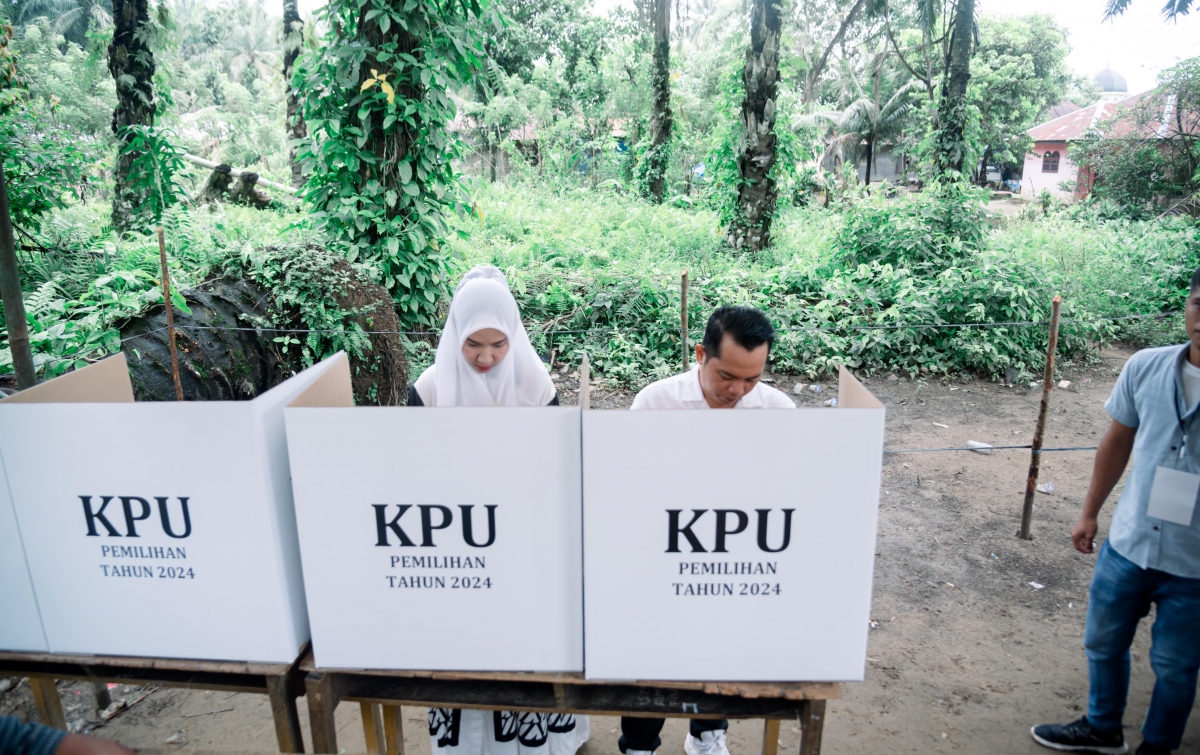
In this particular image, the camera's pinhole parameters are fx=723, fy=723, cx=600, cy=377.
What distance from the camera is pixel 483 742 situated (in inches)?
87.6

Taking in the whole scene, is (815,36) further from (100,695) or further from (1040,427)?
(100,695)

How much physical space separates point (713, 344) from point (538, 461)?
86 centimetres

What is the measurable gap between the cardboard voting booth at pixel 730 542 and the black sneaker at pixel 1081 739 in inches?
62.6

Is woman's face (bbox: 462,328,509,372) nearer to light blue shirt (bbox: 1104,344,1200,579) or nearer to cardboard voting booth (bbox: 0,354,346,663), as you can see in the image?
cardboard voting booth (bbox: 0,354,346,663)

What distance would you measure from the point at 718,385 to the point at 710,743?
4.03 feet

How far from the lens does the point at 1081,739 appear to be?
2.50m

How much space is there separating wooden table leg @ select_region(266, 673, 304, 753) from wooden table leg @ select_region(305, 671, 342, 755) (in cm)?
4

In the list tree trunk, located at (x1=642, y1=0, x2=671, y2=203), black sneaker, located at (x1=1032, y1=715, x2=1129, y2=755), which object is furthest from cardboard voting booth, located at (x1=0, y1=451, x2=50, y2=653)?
tree trunk, located at (x1=642, y1=0, x2=671, y2=203)

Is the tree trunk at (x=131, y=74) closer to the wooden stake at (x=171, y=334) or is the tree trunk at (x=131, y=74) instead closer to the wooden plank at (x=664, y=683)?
the wooden stake at (x=171, y=334)

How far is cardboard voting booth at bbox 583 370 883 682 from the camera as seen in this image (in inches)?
53.9

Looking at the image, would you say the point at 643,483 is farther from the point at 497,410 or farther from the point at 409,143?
the point at 409,143

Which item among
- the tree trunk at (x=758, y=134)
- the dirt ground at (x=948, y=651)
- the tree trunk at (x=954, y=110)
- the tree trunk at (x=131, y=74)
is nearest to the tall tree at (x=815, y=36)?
the tree trunk at (x=954, y=110)

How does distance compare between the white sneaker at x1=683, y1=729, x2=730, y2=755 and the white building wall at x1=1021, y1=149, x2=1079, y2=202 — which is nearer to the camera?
the white sneaker at x1=683, y1=729, x2=730, y2=755

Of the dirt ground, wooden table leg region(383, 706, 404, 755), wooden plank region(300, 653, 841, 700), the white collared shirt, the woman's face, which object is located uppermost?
the woman's face
